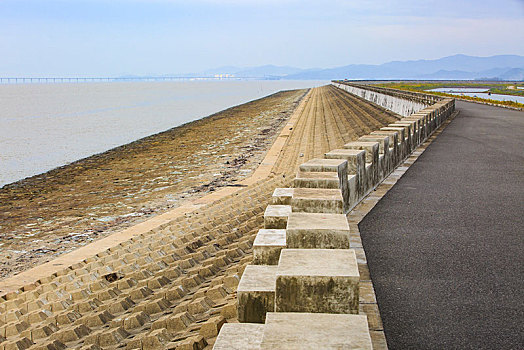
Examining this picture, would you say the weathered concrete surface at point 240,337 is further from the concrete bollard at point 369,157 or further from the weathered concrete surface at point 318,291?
the concrete bollard at point 369,157

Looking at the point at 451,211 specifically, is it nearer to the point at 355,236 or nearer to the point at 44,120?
the point at 355,236

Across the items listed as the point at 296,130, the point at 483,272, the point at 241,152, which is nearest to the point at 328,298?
the point at 483,272

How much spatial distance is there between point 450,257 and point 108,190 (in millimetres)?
13760

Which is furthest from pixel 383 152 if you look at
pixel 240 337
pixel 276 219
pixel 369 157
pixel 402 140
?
pixel 240 337

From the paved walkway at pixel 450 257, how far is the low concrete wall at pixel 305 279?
0.75m

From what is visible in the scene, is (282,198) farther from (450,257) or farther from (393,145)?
(393,145)

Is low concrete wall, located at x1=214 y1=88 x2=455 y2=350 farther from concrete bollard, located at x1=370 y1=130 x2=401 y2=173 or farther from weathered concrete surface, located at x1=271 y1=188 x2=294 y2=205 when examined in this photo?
concrete bollard, located at x1=370 y1=130 x2=401 y2=173

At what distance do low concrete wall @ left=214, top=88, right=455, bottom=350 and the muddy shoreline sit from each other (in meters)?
6.12

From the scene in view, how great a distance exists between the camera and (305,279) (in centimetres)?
351

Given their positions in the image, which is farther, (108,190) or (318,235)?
(108,190)

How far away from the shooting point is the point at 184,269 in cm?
775

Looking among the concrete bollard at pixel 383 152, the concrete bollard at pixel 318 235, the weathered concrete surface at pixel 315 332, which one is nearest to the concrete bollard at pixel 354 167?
the concrete bollard at pixel 383 152

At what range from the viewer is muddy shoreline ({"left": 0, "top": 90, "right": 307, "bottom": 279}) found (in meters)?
11.8

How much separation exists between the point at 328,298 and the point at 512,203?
5.70 metres
